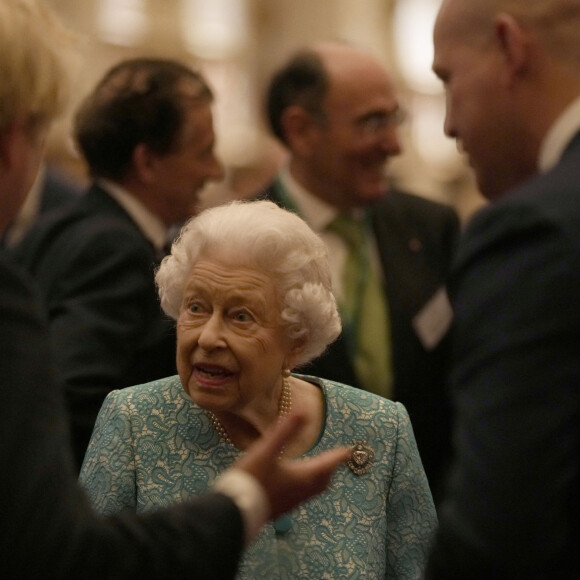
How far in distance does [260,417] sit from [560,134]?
1.33 m

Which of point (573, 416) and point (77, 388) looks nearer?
point (573, 416)

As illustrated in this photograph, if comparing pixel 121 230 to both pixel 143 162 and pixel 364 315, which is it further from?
pixel 364 315

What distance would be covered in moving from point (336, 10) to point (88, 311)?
19.5 m

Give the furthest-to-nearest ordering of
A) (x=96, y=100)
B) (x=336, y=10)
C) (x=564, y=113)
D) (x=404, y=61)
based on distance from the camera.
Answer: (x=404, y=61)
(x=336, y=10)
(x=96, y=100)
(x=564, y=113)

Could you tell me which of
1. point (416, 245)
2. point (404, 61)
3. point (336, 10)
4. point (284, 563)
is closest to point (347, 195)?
point (416, 245)

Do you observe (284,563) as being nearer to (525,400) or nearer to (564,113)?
(525,400)

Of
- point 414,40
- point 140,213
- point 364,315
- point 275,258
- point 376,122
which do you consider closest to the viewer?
point 275,258

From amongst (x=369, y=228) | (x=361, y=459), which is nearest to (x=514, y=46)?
(x=361, y=459)

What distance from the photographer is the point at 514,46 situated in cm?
190

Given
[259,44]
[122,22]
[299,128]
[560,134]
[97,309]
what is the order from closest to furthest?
1. [560,134]
2. [97,309]
3. [299,128]
4. [122,22]
5. [259,44]

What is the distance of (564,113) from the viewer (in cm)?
185

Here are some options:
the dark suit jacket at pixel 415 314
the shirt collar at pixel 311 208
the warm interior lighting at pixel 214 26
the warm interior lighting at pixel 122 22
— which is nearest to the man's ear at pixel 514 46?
the dark suit jacket at pixel 415 314

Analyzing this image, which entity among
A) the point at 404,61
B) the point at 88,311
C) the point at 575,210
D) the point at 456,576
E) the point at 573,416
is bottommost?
the point at 404,61

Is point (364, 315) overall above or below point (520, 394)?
below
